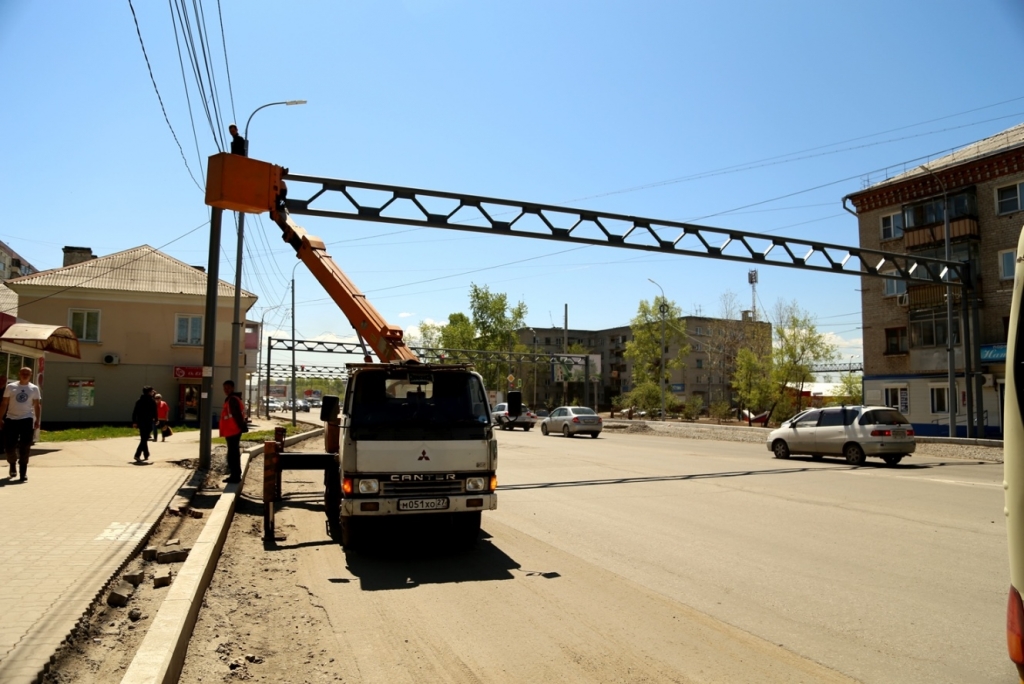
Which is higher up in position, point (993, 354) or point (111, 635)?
point (993, 354)

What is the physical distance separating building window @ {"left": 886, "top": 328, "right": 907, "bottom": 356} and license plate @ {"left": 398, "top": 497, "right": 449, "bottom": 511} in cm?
3944

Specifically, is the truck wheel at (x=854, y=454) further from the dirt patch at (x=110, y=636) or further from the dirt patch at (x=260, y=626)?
the dirt patch at (x=110, y=636)

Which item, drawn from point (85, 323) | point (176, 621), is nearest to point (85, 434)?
point (85, 323)

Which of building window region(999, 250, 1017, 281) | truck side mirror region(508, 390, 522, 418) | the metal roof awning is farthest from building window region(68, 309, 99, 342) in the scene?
building window region(999, 250, 1017, 281)

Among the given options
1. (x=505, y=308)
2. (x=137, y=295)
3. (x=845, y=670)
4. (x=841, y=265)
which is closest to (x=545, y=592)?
(x=845, y=670)

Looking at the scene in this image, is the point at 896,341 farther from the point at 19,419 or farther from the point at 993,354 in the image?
the point at 19,419

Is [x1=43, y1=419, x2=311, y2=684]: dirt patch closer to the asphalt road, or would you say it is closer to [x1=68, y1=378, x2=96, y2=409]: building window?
the asphalt road

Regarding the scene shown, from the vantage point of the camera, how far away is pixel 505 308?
97.7 m

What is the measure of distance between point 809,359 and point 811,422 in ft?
110

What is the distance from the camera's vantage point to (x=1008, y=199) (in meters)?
35.1

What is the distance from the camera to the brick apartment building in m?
34.7

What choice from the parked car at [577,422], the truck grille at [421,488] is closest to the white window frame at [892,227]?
the parked car at [577,422]

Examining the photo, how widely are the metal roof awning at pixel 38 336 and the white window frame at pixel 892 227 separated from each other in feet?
132

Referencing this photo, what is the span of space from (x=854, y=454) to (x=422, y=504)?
1609cm
